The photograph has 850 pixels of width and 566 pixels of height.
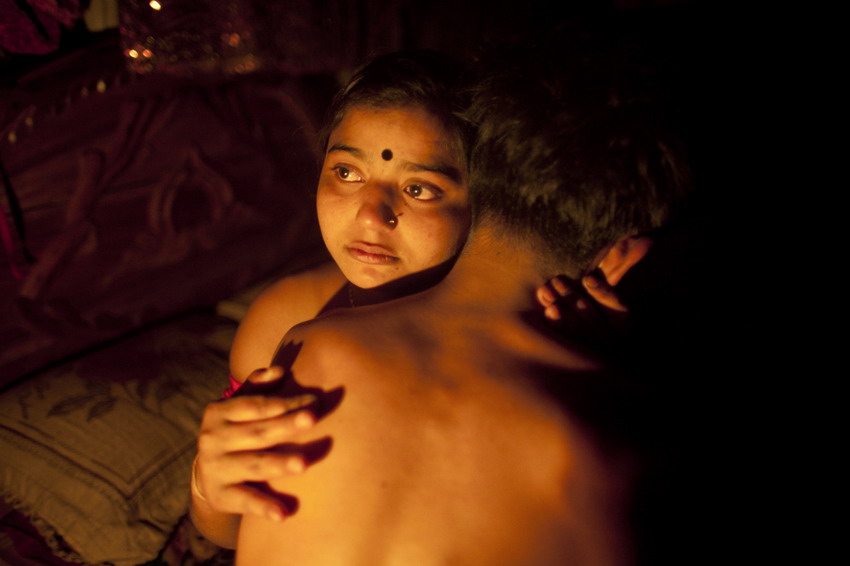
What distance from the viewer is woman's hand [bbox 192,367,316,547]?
627mm

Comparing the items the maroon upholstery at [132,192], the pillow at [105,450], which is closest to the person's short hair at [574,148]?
the pillow at [105,450]

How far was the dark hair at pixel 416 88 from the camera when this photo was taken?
0.92 metres

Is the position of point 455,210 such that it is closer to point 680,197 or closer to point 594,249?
point 594,249

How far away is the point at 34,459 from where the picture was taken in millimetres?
1048

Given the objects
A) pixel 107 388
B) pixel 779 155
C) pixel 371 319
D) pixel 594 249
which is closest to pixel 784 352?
pixel 779 155

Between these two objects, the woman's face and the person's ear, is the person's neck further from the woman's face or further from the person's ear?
the person's ear

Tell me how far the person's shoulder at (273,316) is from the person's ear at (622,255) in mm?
655

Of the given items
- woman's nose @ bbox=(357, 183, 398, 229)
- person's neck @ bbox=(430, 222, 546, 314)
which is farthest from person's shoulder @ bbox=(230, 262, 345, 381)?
person's neck @ bbox=(430, 222, 546, 314)

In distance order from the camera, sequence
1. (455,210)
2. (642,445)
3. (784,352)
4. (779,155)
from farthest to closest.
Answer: (779,155) < (784,352) < (455,210) < (642,445)

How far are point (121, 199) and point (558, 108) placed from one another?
46.6 inches

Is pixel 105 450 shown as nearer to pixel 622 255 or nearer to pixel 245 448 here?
pixel 245 448

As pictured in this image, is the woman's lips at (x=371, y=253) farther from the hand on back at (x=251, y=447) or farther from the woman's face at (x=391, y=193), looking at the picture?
the hand on back at (x=251, y=447)

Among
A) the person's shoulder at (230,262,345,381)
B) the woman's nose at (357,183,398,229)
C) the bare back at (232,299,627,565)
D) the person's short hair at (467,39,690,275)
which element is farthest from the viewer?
the person's shoulder at (230,262,345,381)

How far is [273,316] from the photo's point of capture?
1206 millimetres
